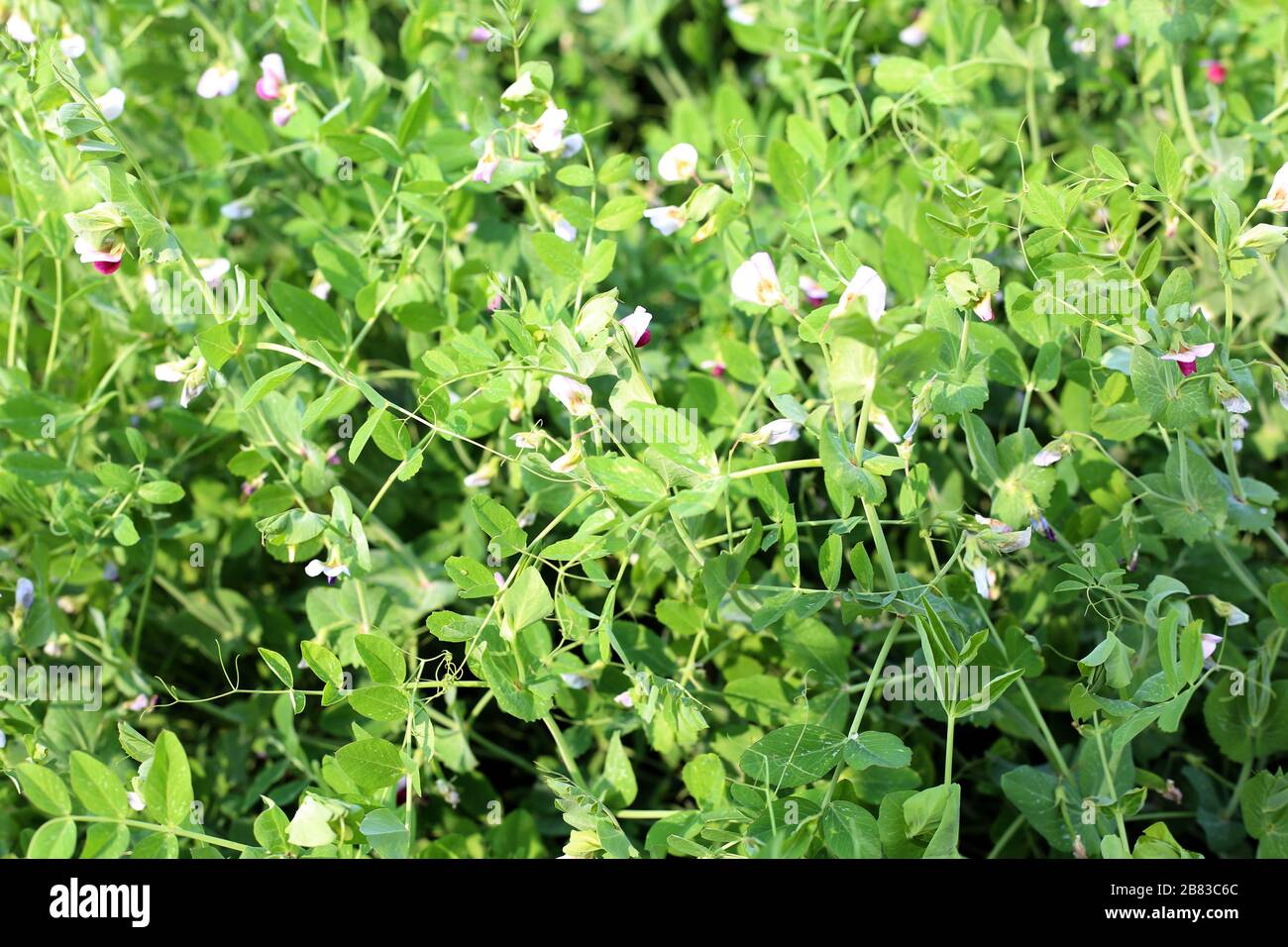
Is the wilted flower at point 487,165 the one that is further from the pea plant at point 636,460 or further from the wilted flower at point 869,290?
the wilted flower at point 869,290

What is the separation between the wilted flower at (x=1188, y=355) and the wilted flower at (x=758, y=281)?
344 mm

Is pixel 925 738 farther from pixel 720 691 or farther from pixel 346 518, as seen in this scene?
pixel 346 518

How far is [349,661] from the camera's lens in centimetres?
117

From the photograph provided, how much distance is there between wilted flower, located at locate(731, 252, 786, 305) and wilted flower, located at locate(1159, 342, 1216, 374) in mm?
344

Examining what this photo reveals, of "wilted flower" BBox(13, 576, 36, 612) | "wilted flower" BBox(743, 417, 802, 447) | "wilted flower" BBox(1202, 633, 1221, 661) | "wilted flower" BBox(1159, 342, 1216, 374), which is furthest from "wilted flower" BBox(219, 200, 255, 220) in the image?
"wilted flower" BBox(1202, 633, 1221, 661)

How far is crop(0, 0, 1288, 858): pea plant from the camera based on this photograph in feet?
3.25

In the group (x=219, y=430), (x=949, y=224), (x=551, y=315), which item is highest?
(x=949, y=224)

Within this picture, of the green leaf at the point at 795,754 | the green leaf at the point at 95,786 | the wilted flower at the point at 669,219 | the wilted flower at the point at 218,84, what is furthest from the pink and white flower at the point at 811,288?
the green leaf at the point at 95,786

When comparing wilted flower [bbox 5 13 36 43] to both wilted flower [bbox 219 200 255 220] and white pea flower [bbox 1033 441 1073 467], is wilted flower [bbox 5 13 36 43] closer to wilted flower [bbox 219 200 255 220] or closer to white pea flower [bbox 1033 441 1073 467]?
wilted flower [bbox 219 200 255 220]

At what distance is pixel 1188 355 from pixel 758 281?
382 millimetres

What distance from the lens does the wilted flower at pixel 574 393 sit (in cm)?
97

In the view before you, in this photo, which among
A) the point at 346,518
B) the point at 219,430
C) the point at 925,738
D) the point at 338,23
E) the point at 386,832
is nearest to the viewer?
the point at 386,832

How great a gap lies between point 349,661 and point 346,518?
0.18 metres
